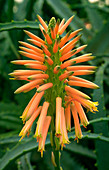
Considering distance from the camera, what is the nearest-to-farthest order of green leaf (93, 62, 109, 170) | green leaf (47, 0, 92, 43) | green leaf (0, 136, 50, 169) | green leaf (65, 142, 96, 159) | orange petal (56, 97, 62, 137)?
orange petal (56, 97, 62, 137), green leaf (0, 136, 50, 169), green leaf (93, 62, 109, 170), green leaf (65, 142, 96, 159), green leaf (47, 0, 92, 43)

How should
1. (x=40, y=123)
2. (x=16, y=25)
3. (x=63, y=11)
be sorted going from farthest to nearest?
(x=63, y=11)
(x=16, y=25)
(x=40, y=123)

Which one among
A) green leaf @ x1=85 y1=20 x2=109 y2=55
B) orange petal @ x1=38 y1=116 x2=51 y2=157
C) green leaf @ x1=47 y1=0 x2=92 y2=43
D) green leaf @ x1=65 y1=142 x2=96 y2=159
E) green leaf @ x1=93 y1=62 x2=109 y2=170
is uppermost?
green leaf @ x1=47 y1=0 x2=92 y2=43

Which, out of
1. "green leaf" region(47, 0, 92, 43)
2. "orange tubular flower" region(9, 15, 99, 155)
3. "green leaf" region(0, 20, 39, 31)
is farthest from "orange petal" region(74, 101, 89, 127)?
"green leaf" region(47, 0, 92, 43)

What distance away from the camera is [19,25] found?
1078mm

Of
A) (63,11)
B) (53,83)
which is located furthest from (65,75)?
(63,11)

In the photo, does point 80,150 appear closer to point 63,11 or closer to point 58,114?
point 58,114

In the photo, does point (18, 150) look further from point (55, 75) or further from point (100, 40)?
point (100, 40)

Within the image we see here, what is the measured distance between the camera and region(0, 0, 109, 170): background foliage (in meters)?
0.99

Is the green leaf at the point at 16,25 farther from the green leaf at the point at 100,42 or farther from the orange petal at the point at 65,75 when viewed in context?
the green leaf at the point at 100,42

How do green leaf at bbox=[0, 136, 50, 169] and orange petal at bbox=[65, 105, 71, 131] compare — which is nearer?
orange petal at bbox=[65, 105, 71, 131]

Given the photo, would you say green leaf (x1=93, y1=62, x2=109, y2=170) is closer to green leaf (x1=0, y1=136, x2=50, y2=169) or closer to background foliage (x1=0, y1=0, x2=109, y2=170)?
background foliage (x1=0, y1=0, x2=109, y2=170)

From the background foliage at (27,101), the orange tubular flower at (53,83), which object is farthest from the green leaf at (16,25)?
the orange tubular flower at (53,83)

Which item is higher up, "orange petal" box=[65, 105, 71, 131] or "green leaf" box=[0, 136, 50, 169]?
"orange petal" box=[65, 105, 71, 131]

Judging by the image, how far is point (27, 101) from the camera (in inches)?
50.6
